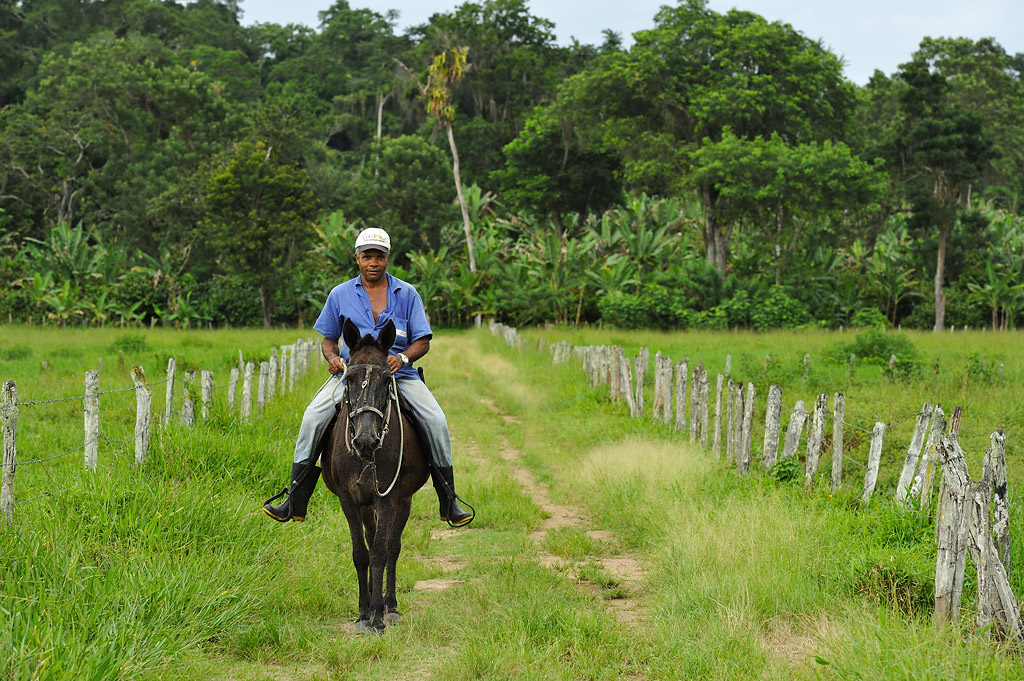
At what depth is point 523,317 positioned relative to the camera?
34.8m

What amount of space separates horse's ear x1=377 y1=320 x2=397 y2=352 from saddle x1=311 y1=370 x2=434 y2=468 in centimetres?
47

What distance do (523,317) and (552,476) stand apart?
82.8ft

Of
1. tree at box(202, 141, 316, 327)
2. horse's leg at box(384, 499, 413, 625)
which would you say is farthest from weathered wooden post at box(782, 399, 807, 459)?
tree at box(202, 141, 316, 327)

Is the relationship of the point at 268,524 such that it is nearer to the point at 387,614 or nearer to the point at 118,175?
the point at 387,614

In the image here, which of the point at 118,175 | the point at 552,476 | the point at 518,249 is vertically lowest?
the point at 552,476

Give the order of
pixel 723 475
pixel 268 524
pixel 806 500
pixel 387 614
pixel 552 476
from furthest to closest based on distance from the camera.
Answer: pixel 552 476 → pixel 723 475 → pixel 806 500 → pixel 268 524 → pixel 387 614

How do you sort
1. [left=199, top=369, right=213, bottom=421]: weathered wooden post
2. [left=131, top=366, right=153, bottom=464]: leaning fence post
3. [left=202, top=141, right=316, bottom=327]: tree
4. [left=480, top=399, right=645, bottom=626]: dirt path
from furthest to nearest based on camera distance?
[left=202, top=141, right=316, bottom=327]: tree, [left=199, top=369, right=213, bottom=421]: weathered wooden post, [left=131, top=366, right=153, bottom=464]: leaning fence post, [left=480, top=399, right=645, bottom=626]: dirt path

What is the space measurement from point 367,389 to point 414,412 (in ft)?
2.17

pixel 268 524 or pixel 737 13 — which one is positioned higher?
pixel 737 13

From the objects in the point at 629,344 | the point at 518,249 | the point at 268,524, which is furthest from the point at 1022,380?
the point at 518,249

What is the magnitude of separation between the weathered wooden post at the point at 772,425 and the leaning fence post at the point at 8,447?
629 cm

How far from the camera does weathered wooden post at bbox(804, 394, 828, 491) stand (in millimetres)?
7293

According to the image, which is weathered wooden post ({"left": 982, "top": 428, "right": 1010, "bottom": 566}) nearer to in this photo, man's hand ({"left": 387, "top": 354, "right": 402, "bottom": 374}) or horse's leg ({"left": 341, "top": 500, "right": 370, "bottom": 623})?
man's hand ({"left": 387, "top": 354, "right": 402, "bottom": 374})

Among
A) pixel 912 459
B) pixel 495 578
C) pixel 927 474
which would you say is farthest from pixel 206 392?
pixel 927 474
